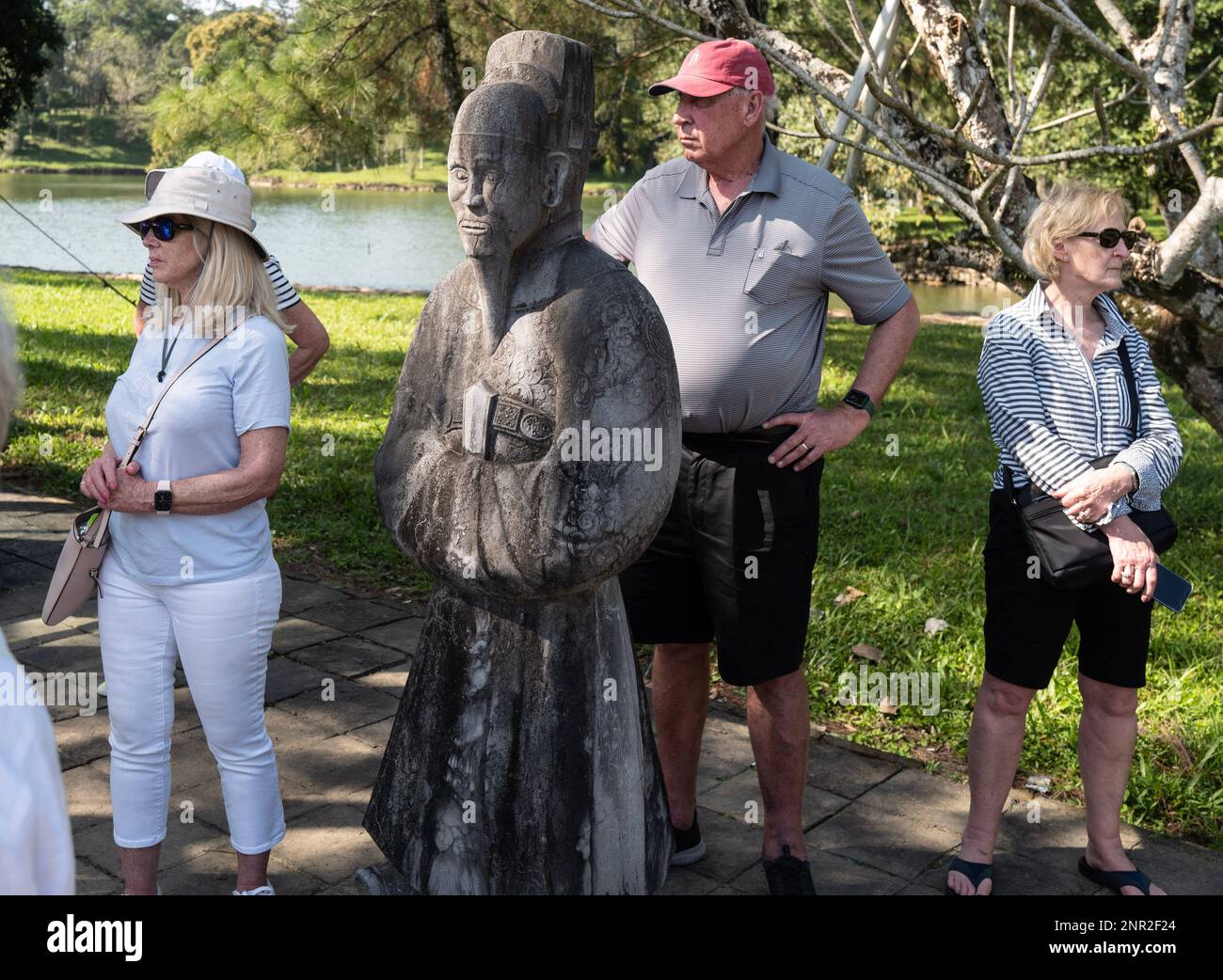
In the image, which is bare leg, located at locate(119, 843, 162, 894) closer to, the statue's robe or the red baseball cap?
the statue's robe

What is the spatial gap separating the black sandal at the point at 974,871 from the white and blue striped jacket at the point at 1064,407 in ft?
3.36

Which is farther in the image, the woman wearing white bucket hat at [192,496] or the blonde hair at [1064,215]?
the blonde hair at [1064,215]

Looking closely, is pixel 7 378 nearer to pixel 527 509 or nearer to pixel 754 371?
pixel 527 509

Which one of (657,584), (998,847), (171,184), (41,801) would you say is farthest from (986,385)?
(41,801)

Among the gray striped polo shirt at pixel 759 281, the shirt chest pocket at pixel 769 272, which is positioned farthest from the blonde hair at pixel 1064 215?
the shirt chest pocket at pixel 769 272

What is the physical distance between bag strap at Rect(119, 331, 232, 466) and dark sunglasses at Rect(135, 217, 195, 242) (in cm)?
25

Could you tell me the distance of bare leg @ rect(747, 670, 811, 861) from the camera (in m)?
3.28

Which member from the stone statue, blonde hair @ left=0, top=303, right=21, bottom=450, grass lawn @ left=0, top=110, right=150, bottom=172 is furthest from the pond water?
grass lawn @ left=0, top=110, right=150, bottom=172

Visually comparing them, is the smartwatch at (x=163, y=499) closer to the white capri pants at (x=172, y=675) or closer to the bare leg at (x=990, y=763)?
the white capri pants at (x=172, y=675)

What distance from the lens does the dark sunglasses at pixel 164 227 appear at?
2.88 metres

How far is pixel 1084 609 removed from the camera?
335 cm

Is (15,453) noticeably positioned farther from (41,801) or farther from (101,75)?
(101,75)

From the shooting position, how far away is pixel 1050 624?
3.29m

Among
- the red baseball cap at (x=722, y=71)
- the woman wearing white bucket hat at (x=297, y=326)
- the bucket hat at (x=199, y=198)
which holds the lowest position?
the woman wearing white bucket hat at (x=297, y=326)
